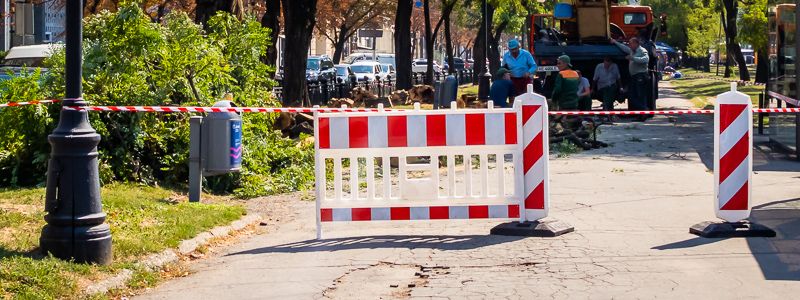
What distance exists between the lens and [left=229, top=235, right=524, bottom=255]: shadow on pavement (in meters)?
9.55

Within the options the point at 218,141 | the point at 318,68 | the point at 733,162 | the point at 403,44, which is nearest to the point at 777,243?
the point at 733,162

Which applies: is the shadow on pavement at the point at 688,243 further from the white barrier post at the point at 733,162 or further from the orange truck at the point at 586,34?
the orange truck at the point at 586,34

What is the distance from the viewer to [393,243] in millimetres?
9750

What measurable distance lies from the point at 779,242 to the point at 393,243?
10.5 ft

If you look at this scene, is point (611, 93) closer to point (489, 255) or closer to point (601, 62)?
point (601, 62)

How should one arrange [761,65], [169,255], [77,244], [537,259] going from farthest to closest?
[761,65]
[169,255]
[537,259]
[77,244]

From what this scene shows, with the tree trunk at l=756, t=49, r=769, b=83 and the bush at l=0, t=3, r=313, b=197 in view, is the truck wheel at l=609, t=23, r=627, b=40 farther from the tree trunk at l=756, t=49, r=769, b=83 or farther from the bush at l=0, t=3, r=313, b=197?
the bush at l=0, t=3, r=313, b=197

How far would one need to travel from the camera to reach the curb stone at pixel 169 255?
25.7ft

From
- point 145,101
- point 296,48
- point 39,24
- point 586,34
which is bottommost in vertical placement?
point 145,101

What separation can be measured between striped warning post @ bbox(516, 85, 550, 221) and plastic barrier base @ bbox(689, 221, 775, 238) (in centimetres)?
137

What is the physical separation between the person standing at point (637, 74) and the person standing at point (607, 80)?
1.18 ft

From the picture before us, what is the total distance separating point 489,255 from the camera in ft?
29.7

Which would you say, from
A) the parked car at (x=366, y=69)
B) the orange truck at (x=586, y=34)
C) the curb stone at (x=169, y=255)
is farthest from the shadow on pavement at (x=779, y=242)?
the parked car at (x=366, y=69)

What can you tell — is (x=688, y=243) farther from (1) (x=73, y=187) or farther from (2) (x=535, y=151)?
(1) (x=73, y=187)
